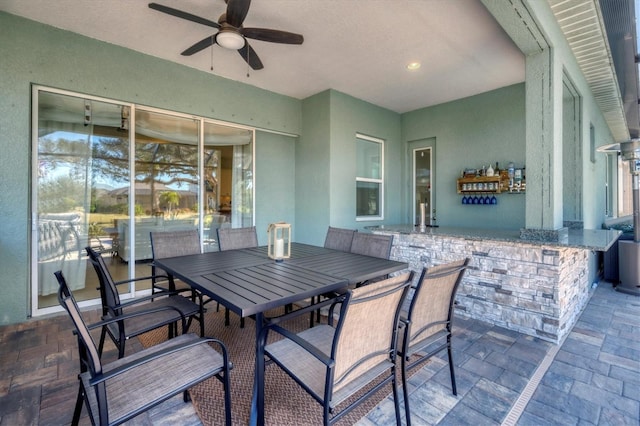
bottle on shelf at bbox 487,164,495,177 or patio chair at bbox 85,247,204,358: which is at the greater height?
bottle on shelf at bbox 487,164,495,177

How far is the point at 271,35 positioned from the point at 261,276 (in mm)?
2167

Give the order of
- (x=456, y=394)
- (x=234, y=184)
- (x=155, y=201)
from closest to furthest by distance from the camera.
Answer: (x=456, y=394) < (x=155, y=201) < (x=234, y=184)

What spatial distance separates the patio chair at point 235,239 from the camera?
10.6ft

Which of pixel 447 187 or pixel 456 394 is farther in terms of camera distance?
pixel 447 187

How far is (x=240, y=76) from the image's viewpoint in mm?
4297

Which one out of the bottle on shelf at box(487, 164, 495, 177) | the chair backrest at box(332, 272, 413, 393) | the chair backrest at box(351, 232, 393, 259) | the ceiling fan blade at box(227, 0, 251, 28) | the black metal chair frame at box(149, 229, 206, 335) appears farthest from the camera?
the bottle on shelf at box(487, 164, 495, 177)

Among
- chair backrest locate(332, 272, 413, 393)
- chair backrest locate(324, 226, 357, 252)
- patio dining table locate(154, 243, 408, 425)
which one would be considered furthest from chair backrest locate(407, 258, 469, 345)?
chair backrest locate(324, 226, 357, 252)

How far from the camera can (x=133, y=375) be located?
4.66 ft

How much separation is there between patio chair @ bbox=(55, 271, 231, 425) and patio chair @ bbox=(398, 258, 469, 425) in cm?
98

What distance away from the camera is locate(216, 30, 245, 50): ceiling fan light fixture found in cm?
255

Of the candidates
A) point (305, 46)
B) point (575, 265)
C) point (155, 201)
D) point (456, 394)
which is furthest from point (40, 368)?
point (575, 265)

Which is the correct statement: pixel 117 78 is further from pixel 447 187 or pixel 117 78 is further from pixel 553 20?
pixel 447 187

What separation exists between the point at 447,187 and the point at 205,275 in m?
4.61

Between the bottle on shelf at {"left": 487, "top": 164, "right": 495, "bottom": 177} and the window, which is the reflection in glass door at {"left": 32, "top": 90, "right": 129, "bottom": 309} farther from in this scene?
the bottle on shelf at {"left": 487, "top": 164, "right": 495, "bottom": 177}
